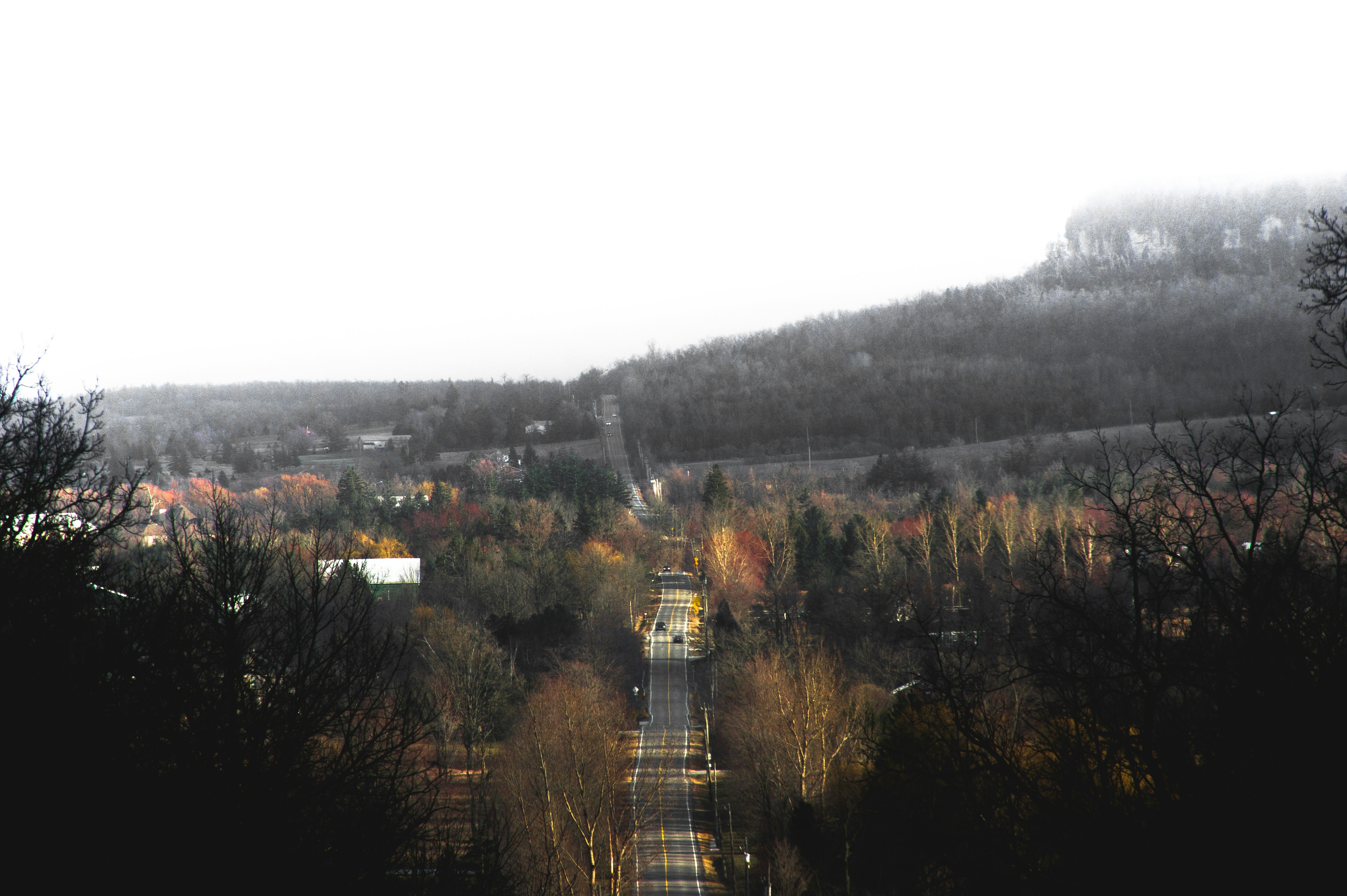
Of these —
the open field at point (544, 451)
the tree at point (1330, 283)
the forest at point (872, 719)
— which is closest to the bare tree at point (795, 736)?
the forest at point (872, 719)

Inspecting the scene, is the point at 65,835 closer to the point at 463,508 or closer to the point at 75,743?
the point at 75,743

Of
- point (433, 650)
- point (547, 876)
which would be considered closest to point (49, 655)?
point (547, 876)

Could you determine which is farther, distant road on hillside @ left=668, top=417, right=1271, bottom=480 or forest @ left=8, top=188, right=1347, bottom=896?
distant road on hillside @ left=668, top=417, right=1271, bottom=480

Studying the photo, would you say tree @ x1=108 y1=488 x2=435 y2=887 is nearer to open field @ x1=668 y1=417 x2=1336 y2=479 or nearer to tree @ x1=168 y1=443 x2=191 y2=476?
open field @ x1=668 y1=417 x2=1336 y2=479

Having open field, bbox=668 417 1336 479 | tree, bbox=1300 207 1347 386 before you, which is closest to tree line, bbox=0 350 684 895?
tree, bbox=1300 207 1347 386

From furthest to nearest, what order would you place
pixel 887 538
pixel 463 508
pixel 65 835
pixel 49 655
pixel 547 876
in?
pixel 463 508 < pixel 887 538 < pixel 547 876 < pixel 49 655 < pixel 65 835

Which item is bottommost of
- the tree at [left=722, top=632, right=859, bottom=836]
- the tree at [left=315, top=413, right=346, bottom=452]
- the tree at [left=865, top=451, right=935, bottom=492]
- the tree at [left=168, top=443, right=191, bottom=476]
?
the tree at [left=722, top=632, right=859, bottom=836]

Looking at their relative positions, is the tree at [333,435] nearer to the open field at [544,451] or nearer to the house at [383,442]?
the house at [383,442]
